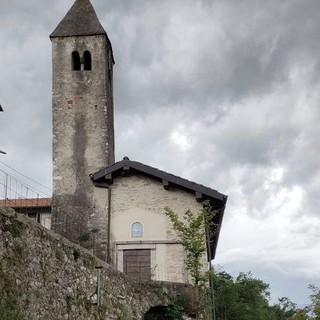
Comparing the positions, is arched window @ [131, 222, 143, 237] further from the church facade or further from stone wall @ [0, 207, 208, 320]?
stone wall @ [0, 207, 208, 320]

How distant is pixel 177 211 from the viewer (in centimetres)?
2444

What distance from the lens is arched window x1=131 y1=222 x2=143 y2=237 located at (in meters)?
24.5

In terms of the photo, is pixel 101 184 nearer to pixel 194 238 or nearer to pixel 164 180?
pixel 164 180

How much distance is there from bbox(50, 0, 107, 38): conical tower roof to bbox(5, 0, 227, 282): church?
5cm

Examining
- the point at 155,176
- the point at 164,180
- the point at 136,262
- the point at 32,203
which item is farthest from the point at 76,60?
the point at 136,262

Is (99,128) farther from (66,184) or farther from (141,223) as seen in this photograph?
(141,223)

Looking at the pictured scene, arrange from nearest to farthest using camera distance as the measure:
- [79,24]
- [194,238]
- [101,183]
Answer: [194,238], [101,183], [79,24]

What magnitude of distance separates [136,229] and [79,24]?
12013 millimetres

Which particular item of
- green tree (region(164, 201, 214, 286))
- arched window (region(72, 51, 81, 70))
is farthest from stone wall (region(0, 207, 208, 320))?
arched window (region(72, 51, 81, 70))

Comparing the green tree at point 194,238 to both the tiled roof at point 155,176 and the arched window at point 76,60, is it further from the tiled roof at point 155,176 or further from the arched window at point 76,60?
the arched window at point 76,60

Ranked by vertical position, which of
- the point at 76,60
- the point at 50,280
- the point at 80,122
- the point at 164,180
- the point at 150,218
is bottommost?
the point at 50,280

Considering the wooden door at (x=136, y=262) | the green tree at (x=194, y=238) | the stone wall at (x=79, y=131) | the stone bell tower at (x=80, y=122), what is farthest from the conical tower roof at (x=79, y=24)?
the wooden door at (x=136, y=262)

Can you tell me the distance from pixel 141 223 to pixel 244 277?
2233 cm

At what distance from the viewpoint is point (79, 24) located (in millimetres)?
30797
